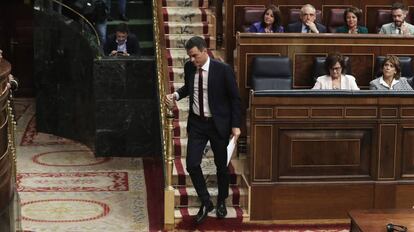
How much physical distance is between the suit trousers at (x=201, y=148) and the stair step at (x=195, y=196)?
283 mm

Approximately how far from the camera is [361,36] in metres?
7.34

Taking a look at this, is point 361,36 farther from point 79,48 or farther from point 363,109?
point 79,48

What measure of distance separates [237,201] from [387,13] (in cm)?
296

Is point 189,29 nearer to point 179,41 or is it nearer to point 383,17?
point 179,41

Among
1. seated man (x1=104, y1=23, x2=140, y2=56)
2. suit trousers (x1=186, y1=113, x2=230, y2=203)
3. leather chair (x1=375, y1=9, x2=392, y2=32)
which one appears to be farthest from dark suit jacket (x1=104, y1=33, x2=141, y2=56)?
suit trousers (x1=186, y1=113, x2=230, y2=203)

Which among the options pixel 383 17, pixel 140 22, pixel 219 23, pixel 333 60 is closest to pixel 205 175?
pixel 333 60

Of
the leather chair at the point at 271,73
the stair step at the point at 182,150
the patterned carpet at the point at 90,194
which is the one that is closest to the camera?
the patterned carpet at the point at 90,194

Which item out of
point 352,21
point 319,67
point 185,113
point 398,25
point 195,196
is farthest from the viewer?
point 398,25

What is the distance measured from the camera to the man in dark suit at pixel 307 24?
788 cm

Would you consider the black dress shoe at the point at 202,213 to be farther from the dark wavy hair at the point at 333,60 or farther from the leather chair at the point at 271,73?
the dark wavy hair at the point at 333,60

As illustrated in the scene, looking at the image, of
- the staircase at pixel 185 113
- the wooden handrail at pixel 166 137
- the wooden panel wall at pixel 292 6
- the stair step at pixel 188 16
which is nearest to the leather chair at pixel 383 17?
the wooden panel wall at pixel 292 6

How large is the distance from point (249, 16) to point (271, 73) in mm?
1347

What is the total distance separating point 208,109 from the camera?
629 cm

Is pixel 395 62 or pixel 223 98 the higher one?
pixel 395 62
